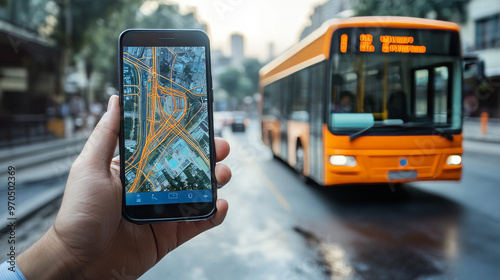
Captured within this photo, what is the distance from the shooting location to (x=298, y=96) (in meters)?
6.02

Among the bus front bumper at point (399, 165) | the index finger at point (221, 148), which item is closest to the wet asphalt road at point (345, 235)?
A: the bus front bumper at point (399, 165)

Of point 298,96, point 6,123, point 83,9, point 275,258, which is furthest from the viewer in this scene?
point 6,123

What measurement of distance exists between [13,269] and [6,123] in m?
13.0

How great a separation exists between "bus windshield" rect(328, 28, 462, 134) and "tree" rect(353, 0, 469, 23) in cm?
11

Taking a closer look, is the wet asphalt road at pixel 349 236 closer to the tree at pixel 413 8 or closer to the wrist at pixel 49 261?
the tree at pixel 413 8

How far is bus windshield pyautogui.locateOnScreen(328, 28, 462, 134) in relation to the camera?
2.06 meters

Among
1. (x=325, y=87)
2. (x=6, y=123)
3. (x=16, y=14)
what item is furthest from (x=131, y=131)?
(x=6, y=123)

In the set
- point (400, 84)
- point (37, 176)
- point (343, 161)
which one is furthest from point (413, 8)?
point (37, 176)

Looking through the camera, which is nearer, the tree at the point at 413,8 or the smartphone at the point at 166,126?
the smartphone at the point at 166,126

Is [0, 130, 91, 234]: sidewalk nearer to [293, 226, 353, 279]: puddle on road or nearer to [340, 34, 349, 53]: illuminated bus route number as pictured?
[293, 226, 353, 279]: puddle on road

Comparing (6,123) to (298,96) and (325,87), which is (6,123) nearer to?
(298,96)

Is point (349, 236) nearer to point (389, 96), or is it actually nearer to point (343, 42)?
point (343, 42)

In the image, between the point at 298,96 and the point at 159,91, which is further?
the point at 298,96

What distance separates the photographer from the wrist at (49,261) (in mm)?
1225
